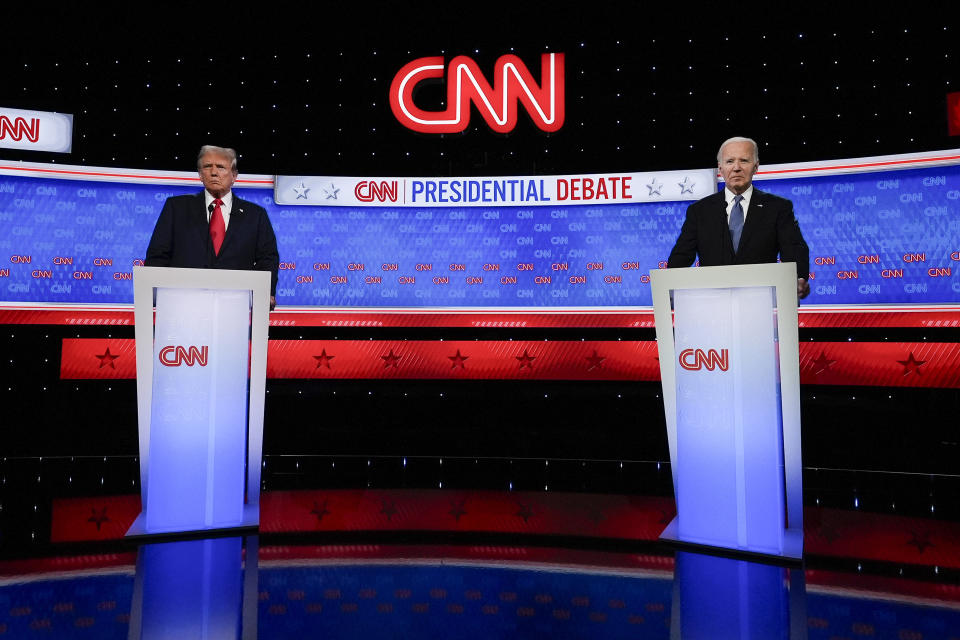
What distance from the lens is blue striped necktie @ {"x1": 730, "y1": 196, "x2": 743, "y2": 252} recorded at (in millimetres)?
3174

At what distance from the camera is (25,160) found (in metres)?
5.71

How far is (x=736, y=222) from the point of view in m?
3.19

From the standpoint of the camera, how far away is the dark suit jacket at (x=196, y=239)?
135 inches

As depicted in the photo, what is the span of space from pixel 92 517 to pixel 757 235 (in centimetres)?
346

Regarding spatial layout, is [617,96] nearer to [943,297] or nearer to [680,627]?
[943,297]

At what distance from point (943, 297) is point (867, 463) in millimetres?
1329

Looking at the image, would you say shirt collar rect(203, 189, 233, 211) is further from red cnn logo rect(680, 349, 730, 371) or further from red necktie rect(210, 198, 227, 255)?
red cnn logo rect(680, 349, 730, 371)

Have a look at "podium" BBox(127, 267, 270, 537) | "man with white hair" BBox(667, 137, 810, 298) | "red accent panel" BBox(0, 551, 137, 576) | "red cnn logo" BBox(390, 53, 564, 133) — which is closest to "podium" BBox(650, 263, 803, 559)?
"man with white hair" BBox(667, 137, 810, 298)

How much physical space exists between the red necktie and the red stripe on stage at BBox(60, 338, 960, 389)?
2603 mm

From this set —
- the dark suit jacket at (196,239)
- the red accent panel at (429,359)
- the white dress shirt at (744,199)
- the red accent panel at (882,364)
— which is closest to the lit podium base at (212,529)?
the dark suit jacket at (196,239)

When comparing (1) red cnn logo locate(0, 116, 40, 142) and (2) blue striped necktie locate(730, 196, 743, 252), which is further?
(1) red cnn logo locate(0, 116, 40, 142)

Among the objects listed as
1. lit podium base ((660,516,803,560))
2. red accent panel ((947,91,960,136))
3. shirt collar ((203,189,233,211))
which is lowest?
lit podium base ((660,516,803,560))

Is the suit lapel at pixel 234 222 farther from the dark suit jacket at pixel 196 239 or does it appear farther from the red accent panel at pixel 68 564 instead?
the red accent panel at pixel 68 564

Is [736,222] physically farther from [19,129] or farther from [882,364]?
[19,129]
